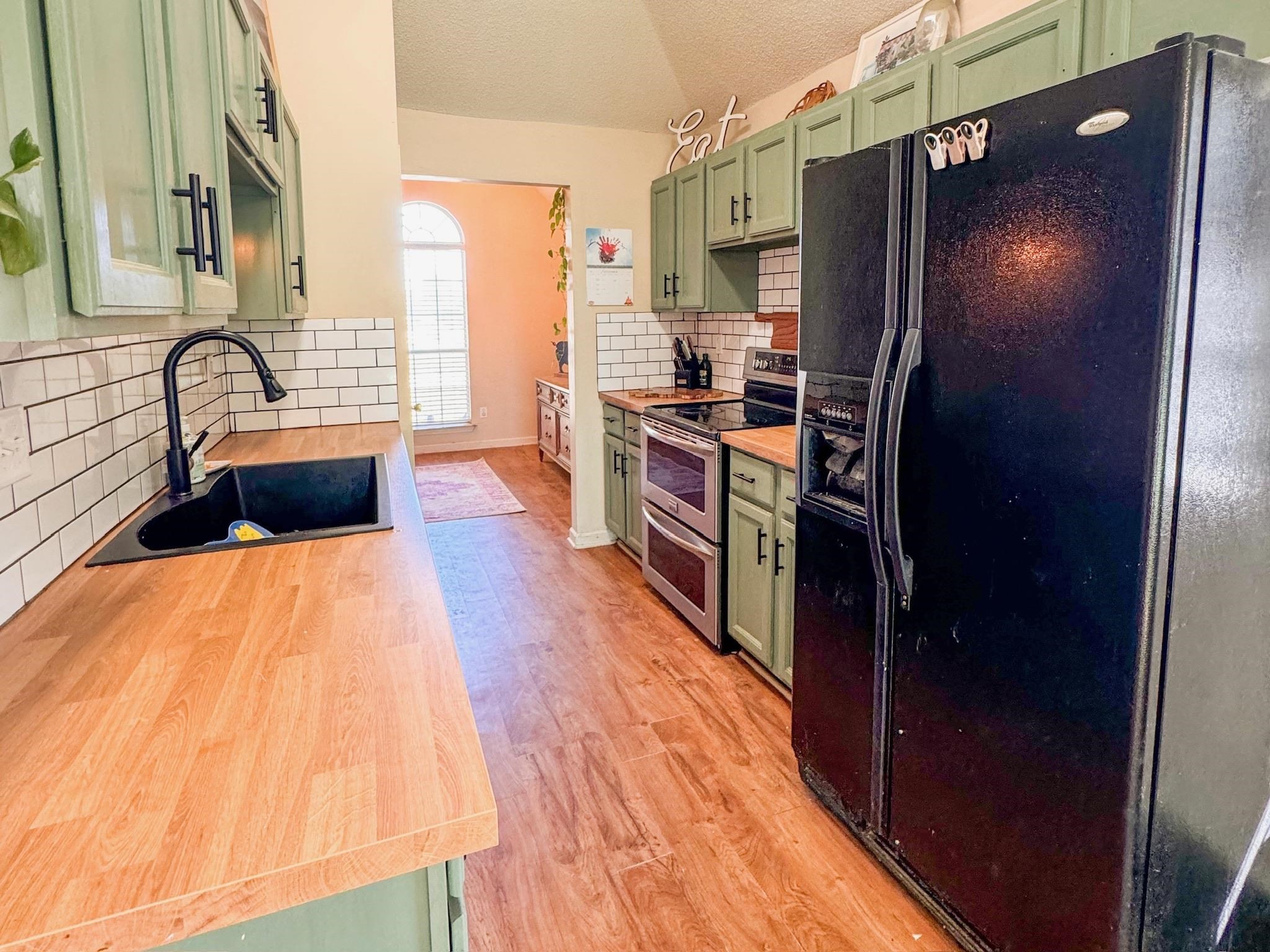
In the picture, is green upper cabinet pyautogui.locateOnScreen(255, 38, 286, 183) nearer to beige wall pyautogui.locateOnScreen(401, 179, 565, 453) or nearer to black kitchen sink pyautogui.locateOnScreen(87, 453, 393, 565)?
black kitchen sink pyautogui.locateOnScreen(87, 453, 393, 565)

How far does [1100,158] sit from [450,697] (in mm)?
1207

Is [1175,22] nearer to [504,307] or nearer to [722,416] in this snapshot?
[722,416]

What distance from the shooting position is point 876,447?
1553 mm

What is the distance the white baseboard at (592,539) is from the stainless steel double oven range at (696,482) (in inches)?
29.6

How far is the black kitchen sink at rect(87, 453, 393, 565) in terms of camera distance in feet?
4.97

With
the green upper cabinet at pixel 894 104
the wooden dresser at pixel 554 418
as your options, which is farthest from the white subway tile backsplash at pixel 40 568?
the wooden dresser at pixel 554 418

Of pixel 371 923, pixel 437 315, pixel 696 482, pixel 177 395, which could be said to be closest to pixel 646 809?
pixel 696 482

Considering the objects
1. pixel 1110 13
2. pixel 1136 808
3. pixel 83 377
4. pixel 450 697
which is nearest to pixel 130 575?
pixel 83 377

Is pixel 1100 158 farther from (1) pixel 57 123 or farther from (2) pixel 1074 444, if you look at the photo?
(1) pixel 57 123

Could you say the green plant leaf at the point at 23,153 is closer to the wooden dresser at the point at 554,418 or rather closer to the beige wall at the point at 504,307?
the wooden dresser at the point at 554,418

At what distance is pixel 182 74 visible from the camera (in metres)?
1.03

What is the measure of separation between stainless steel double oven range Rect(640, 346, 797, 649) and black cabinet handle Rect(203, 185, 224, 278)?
188 cm

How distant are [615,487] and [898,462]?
8.93ft

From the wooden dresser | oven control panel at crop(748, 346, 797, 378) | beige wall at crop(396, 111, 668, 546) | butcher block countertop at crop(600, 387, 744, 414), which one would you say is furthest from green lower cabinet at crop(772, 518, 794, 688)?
the wooden dresser
